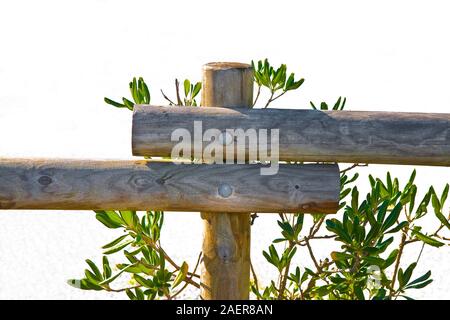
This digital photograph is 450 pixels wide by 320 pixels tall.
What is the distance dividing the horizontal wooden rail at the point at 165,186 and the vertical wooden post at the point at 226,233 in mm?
176

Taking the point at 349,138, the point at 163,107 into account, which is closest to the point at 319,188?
the point at 349,138

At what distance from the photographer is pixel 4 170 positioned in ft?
12.7

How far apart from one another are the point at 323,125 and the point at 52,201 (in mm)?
1213

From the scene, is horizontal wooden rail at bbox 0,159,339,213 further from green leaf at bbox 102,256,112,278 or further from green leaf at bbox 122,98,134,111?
green leaf at bbox 122,98,134,111

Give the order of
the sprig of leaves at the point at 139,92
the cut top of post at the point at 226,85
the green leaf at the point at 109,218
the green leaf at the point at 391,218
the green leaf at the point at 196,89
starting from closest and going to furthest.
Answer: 1. the cut top of post at the point at 226,85
2. the green leaf at the point at 391,218
3. the green leaf at the point at 109,218
4. the sprig of leaves at the point at 139,92
5. the green leaf at the point at 196,89

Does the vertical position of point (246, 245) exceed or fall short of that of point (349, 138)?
it falls short

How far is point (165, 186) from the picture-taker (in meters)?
3.83

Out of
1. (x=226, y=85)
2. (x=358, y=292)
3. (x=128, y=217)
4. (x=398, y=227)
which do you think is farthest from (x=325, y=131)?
(x=128, y=217)

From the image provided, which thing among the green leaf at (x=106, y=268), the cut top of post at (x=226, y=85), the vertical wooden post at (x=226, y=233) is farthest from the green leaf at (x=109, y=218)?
the cut top of post at (x=226, y=85)

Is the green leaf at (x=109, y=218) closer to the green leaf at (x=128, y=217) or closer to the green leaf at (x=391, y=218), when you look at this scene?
the green leaf at (x=128, y=217)

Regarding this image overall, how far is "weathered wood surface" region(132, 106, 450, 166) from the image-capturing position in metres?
3.78

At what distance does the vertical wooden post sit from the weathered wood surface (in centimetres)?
12

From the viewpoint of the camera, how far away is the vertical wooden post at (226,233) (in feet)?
12.8
